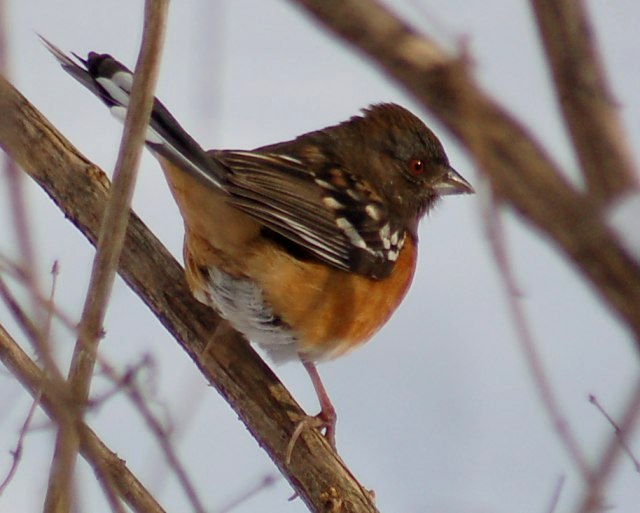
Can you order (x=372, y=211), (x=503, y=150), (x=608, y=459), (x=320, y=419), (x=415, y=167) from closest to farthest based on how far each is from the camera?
(x=608, y=459)
(x=503, y=150)
(x=320, y=419)
(x=372, y=211)
(x=415, y=167)

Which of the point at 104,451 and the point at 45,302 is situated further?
the point at 104,451

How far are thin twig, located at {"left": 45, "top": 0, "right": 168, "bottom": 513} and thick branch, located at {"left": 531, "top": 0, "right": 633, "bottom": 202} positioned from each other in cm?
76

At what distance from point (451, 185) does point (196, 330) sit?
1701mm


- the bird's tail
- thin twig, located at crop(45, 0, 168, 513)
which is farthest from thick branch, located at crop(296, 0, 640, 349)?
the bird's tail

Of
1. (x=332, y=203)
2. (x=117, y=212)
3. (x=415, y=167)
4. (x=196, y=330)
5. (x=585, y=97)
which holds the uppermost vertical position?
(x=415, y=167)

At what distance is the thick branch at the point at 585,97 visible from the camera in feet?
5.81

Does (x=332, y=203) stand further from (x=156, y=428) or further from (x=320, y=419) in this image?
(x=156, y=428)

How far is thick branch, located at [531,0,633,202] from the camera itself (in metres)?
1.77

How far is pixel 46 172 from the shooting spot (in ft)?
11.8

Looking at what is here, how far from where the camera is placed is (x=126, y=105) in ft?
9.62

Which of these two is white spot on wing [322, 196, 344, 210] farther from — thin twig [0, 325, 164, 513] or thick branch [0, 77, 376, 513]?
thin twig [0, 325, 164, 513]

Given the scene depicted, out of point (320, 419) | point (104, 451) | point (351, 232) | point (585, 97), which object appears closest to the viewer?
point (585, 97)

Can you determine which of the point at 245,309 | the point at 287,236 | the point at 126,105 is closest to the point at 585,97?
the point at 126,105

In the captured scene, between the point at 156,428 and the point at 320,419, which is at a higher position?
the point at 320,419
